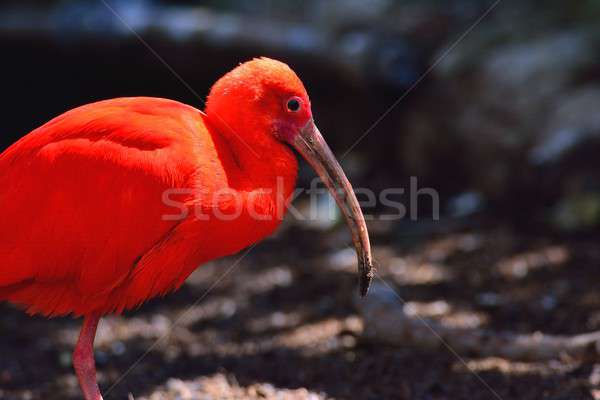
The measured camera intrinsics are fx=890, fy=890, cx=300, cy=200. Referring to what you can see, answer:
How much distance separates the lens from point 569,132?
673cm

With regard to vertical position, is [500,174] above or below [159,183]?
below

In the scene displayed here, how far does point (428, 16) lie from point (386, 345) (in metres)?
5.23

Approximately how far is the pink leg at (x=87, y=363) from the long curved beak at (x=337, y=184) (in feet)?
3.78

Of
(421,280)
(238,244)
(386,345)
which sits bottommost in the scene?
(421,280)

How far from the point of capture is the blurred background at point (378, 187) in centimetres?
462

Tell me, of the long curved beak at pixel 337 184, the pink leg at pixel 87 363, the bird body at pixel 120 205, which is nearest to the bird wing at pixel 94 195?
the bird body at pixel 120 205

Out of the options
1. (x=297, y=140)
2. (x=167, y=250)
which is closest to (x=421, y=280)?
(x=297, y=140)

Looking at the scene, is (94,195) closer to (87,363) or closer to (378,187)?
(87,363)

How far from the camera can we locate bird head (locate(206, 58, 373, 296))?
373cm

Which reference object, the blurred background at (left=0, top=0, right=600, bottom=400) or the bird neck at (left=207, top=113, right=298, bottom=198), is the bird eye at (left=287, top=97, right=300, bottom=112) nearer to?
the bird neck at (left=207, top=113, right=298, bottom=198)

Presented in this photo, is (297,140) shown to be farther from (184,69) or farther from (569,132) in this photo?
(184,69)

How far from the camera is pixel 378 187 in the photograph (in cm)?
840

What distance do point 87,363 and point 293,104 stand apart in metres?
1.43

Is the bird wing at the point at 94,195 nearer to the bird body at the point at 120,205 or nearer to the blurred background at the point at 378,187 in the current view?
the bird body at the point at 120,205
